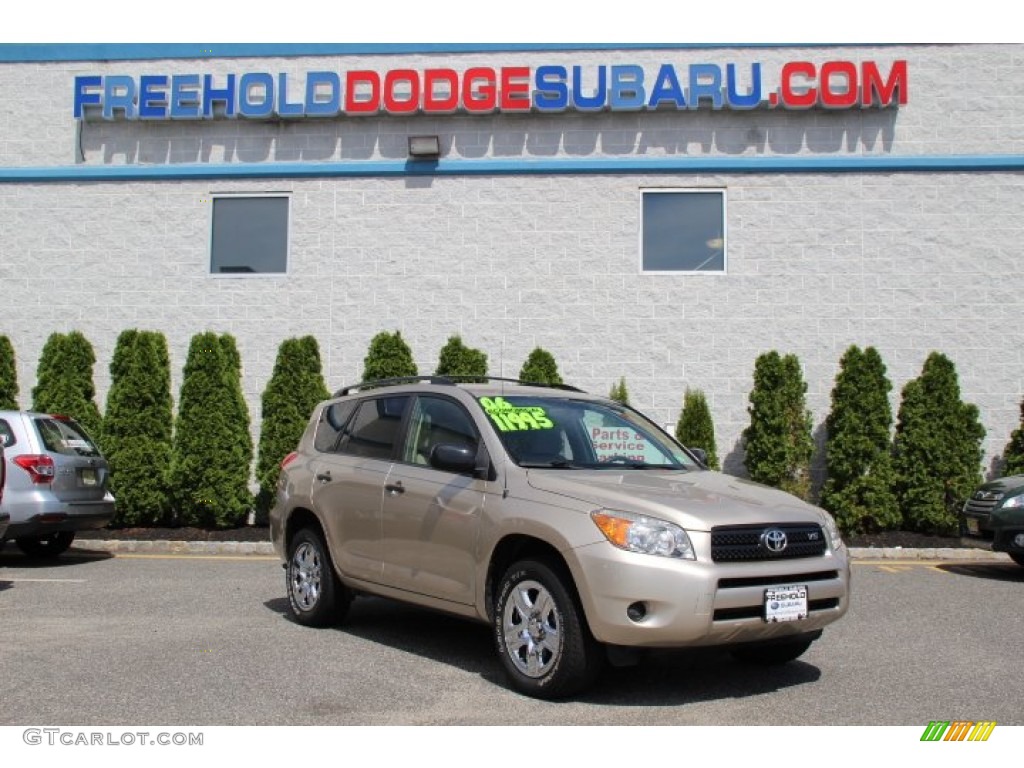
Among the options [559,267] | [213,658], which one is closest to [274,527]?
[213,658]

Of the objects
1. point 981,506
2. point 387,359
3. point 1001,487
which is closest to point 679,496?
point 981,506

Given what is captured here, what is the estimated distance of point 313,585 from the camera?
782 centimetres

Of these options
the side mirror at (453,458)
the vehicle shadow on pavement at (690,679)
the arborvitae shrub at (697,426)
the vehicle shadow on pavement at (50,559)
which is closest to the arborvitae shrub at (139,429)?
the vehicle shadow on pavement at (50,559)

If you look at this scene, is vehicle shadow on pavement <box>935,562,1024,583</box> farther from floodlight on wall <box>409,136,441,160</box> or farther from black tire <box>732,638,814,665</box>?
floodlight on wall <box>409,136,441,160</box>

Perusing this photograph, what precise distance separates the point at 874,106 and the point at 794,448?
529 cm

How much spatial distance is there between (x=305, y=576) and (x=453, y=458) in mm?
2347

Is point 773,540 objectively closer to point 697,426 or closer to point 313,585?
point 313,585

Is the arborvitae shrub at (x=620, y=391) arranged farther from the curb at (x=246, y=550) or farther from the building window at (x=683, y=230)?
the curb at (x=246, y=550)

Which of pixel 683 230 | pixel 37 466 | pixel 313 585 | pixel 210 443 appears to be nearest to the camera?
pixel 313 585

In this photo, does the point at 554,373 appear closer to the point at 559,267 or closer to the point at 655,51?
the point at 559,267

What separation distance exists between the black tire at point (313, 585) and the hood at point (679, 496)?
7.35ft

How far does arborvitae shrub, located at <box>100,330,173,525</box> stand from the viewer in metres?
14.3

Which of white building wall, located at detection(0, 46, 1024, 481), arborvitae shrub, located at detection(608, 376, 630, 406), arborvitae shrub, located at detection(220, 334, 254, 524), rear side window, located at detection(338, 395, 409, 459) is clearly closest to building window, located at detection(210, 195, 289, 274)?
white building wall, located at detection(0, 46, 1024, 481)

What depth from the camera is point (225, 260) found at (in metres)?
16.1
